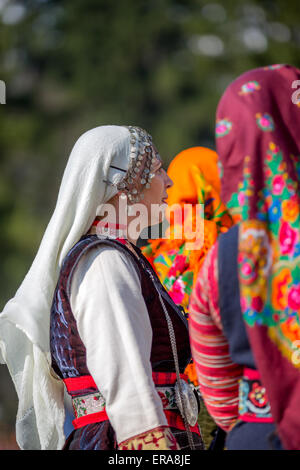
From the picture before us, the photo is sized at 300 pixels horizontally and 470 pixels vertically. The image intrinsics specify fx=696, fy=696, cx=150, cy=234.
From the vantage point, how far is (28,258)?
299 inches

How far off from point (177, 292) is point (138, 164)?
4.47 ft

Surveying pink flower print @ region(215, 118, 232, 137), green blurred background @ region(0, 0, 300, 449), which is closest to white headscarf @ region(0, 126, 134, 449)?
pink flower print @ region(215, 118, 232, 137)

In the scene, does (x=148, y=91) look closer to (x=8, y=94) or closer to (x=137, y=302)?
(x=8, y=94)

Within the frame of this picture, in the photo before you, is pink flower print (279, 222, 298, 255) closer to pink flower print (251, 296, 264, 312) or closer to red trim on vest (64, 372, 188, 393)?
pink flower print (251, 296, 264, 312)

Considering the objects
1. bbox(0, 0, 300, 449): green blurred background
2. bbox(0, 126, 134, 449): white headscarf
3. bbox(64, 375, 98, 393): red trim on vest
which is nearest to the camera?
bbox(64, 375, 98, 393): red trim on vest

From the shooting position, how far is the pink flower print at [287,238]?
154 centimetres

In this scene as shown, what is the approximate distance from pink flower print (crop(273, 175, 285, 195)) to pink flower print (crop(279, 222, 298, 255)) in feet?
0.25

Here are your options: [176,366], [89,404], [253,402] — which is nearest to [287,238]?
[253,402]

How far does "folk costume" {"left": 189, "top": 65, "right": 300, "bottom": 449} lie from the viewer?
154 centimetres

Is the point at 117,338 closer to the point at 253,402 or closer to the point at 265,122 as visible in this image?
the point at 253,402

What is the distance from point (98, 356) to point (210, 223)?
75.6 inches

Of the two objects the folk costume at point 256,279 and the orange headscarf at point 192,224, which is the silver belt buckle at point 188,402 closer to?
the folk costume at point 256,279

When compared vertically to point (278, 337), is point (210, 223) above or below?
above
